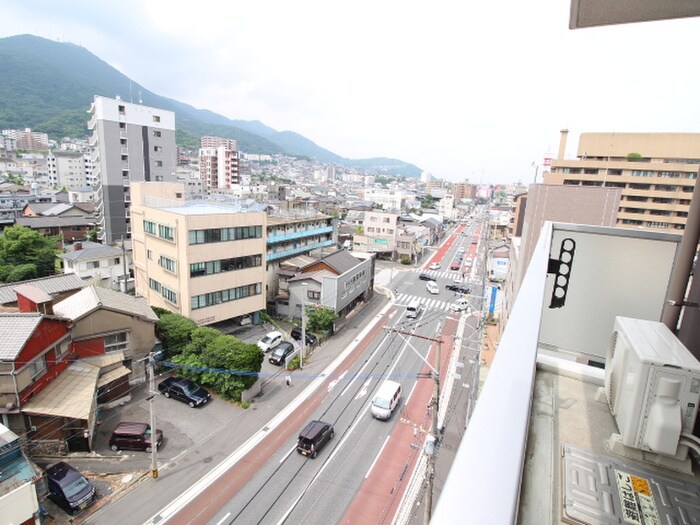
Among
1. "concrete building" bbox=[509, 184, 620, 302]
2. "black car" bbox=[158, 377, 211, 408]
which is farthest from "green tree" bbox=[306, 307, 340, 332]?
"concrete building" bbox=[509, 184, 620, 302]

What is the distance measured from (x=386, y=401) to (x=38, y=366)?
1191 centimetres

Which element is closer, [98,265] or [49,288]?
[49,288]

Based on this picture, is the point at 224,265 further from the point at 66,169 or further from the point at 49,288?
the point at 66,169

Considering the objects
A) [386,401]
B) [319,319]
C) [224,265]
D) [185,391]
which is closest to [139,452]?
[185,391]

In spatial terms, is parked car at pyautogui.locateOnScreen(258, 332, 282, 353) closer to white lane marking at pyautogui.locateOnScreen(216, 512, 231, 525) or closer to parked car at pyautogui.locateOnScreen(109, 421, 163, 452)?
parked car at pyautogui.locateOnScreen(109, 421, 163, 452)

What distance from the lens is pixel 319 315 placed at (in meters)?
22.3

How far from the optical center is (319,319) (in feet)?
73.2

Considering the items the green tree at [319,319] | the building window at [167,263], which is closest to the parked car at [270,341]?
the green tree at [319,319]

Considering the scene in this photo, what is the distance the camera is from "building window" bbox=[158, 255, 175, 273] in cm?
1933

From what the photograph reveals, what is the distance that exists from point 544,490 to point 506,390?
1366 millimetres

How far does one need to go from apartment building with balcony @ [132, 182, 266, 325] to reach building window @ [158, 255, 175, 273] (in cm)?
5

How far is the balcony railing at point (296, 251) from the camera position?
28.3 meters

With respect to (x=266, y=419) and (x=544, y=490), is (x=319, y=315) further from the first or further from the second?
(x=544, y=490)

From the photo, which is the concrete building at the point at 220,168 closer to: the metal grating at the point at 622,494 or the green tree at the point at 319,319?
the green tree at the point at 319,319
